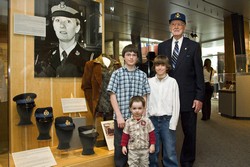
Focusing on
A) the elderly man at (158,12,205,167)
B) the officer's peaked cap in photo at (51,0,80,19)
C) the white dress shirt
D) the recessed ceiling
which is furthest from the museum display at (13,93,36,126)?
the elderly man at (158,12,205,167)

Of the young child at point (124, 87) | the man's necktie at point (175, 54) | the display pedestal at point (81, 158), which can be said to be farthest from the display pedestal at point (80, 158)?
the man's necktie at point (175, 54)

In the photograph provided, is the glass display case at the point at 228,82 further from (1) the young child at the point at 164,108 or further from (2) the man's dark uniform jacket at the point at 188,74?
(1) the young child at the point at 164,108

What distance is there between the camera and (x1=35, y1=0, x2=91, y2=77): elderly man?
2.57 metres

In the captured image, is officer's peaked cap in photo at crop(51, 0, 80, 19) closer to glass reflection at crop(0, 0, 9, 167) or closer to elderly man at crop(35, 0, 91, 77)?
elderly man at crop(35, 0, 91, 77)

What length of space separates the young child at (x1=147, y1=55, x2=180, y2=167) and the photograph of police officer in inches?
39.5

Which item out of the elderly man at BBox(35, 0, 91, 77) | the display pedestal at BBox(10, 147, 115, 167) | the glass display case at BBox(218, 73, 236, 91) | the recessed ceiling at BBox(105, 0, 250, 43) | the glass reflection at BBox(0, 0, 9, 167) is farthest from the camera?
the glass display case at BBox(218, 73, 236, 91)

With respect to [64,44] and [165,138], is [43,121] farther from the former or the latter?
[165,138]

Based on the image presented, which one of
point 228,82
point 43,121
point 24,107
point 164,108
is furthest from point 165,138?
point 228,82

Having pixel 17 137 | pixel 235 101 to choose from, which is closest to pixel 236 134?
pixel 235 101

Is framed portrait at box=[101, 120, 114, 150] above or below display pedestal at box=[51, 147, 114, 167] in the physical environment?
above

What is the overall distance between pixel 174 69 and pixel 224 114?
513cm

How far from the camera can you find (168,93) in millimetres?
2203

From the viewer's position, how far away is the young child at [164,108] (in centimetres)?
219

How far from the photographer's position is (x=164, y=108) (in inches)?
86.1
